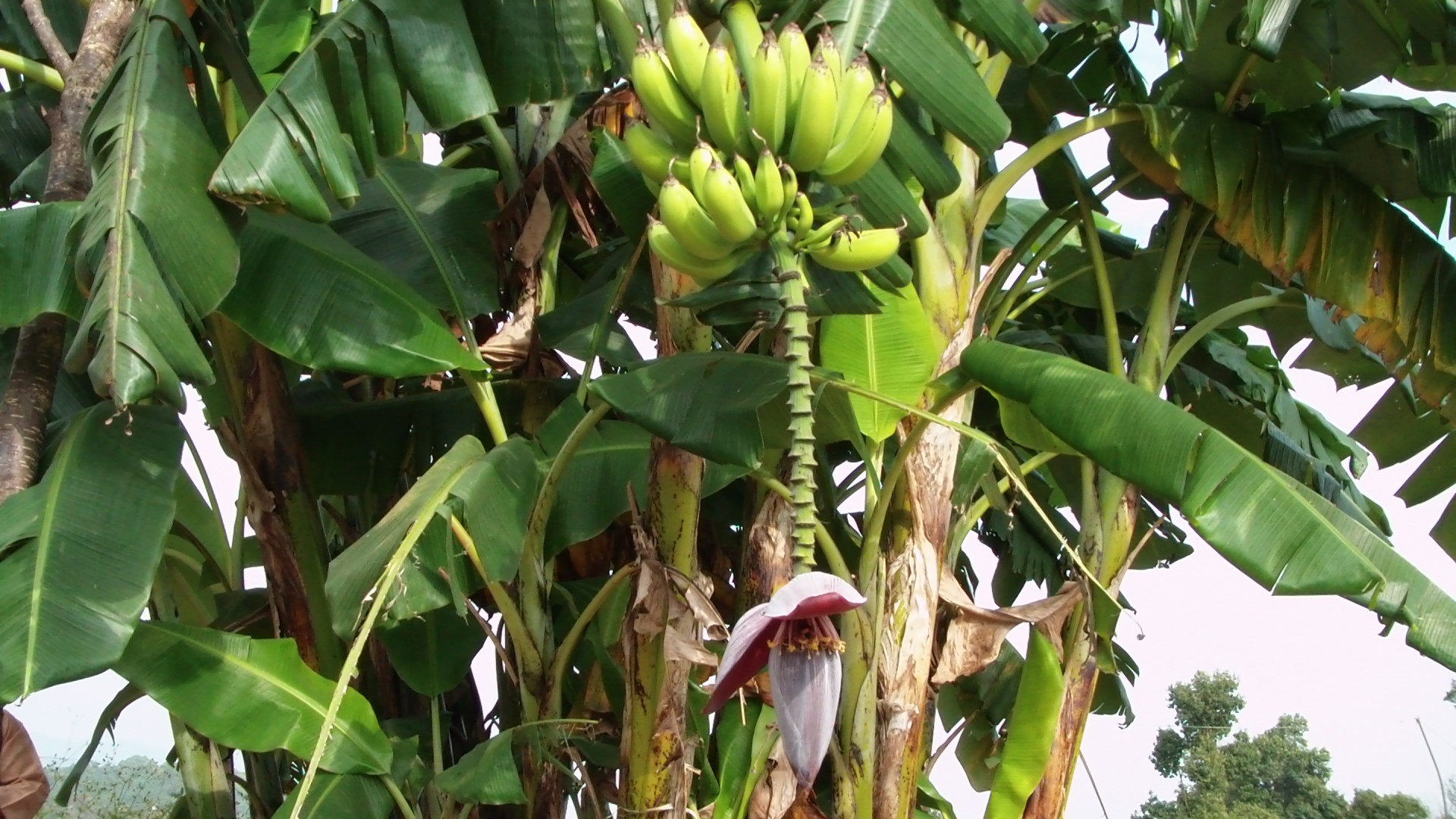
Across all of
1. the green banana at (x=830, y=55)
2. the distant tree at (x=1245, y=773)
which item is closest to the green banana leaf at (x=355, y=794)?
the green banana at (x=830, y=55)

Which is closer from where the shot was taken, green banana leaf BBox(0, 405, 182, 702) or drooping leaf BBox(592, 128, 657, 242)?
green banana leaf BBox(0, 405, 182, 702)

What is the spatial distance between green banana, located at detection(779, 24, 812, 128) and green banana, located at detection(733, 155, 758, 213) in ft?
0.32

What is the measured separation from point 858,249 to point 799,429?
29 cm

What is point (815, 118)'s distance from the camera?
1.10m

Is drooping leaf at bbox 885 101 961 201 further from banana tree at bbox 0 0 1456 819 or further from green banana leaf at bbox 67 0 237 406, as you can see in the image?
green banana leaf at bbox 67 0 237 406

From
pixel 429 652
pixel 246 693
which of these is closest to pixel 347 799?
pixel 246 693

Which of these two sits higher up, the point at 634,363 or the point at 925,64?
the point at 925,64

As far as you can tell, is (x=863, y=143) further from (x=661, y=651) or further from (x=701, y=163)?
(x=661, y=651)

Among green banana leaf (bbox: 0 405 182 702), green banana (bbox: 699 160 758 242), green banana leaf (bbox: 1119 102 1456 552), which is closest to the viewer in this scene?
green banana (bbox: 699 160 758 242)

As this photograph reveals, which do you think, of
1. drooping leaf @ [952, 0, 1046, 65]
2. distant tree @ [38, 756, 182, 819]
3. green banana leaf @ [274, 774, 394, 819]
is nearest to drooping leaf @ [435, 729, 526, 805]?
green banana leaf @ [274, 774, 394, 819]

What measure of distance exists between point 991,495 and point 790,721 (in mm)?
1135

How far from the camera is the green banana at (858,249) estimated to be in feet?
3.62

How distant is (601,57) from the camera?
1.78 meters

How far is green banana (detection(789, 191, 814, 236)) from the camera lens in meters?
1.08
